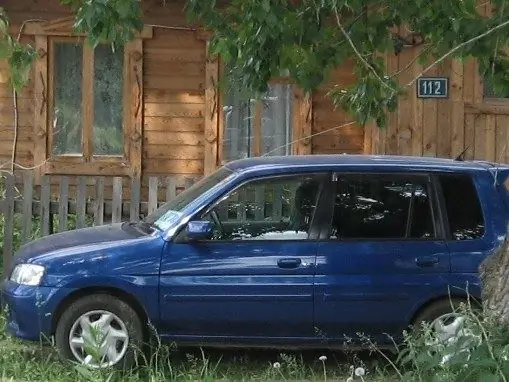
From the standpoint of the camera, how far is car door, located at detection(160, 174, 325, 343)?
24.2 ft

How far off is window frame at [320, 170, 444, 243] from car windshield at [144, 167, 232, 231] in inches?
32.7

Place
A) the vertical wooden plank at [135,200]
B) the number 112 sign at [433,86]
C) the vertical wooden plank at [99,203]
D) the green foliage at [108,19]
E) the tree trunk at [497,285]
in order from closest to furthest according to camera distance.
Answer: the tree trunk at [497,285] → the green foliage at [108,19] → the vertical wooden plank at [135,200] → the vertical wooden plank at [99,203] → the number 112 sign at [433,86]

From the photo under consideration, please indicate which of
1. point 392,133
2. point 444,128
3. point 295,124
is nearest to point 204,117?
point 295,124

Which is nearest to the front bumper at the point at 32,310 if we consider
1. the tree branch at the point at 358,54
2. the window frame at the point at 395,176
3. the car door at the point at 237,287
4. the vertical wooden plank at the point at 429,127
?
the car door at the point at 237,287

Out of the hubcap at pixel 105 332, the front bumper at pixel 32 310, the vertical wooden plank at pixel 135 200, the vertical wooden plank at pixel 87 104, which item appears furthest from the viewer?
the vertical wooden plank at pixel 87 104

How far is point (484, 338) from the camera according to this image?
5.09m

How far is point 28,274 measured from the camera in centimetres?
748

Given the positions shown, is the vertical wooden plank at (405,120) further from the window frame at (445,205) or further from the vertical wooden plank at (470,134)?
the window frame at (445,205)

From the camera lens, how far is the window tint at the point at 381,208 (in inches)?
299

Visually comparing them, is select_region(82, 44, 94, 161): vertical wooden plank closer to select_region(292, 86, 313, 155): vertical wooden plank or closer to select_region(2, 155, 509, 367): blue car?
select_region(292, 86, 313, 155): vertical wooden plank

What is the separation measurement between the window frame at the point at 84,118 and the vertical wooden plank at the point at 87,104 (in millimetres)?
14

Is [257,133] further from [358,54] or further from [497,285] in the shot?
[497,285]

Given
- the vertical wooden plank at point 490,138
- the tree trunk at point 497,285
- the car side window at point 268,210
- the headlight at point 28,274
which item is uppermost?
the vertical wooden plank at point 490,138

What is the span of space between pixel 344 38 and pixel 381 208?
1486 mm
